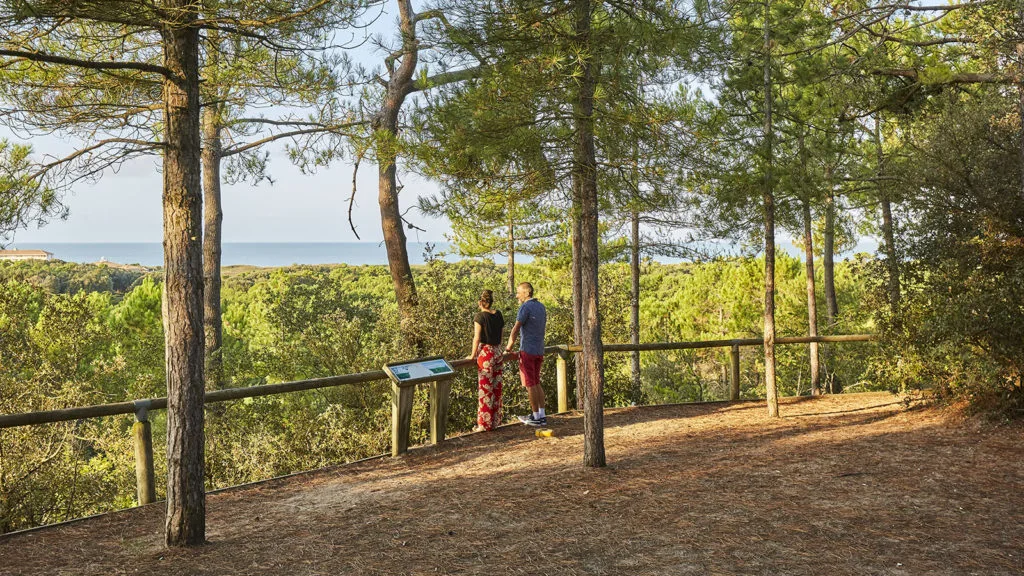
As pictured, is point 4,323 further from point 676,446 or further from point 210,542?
point 676,446

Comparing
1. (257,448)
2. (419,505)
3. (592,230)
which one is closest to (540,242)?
(257,448)

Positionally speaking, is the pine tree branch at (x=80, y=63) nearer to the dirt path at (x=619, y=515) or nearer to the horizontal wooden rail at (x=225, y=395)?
the horizontal wooden rail at (x=225, y=395)

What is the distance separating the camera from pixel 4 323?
1266 cm

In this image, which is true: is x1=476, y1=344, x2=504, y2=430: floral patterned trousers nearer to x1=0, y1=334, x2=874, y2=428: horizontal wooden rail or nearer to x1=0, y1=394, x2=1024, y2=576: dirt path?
x1=0, y1=334, x2=874, y2=428: horizontal wooden rail

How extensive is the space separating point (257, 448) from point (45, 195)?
361 cm

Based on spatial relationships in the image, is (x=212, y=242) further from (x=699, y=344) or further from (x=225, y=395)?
(x=699, y=344)

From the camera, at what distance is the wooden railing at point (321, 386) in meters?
5.65

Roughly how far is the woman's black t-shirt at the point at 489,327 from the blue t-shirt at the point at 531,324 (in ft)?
0.79

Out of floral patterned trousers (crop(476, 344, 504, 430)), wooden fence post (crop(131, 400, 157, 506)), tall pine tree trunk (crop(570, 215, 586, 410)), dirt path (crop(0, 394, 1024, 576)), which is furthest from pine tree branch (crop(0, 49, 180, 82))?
tall pine tree trunk (crop(570, 215, 586, 410))

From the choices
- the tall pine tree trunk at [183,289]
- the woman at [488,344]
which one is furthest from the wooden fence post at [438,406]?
the tall pine tree trunk at [183,289]

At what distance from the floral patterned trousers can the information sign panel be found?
0.44 meters

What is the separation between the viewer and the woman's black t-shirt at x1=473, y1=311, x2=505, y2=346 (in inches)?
336

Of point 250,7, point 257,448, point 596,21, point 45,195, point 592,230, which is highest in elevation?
point 596,21

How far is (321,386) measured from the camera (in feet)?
23.4
